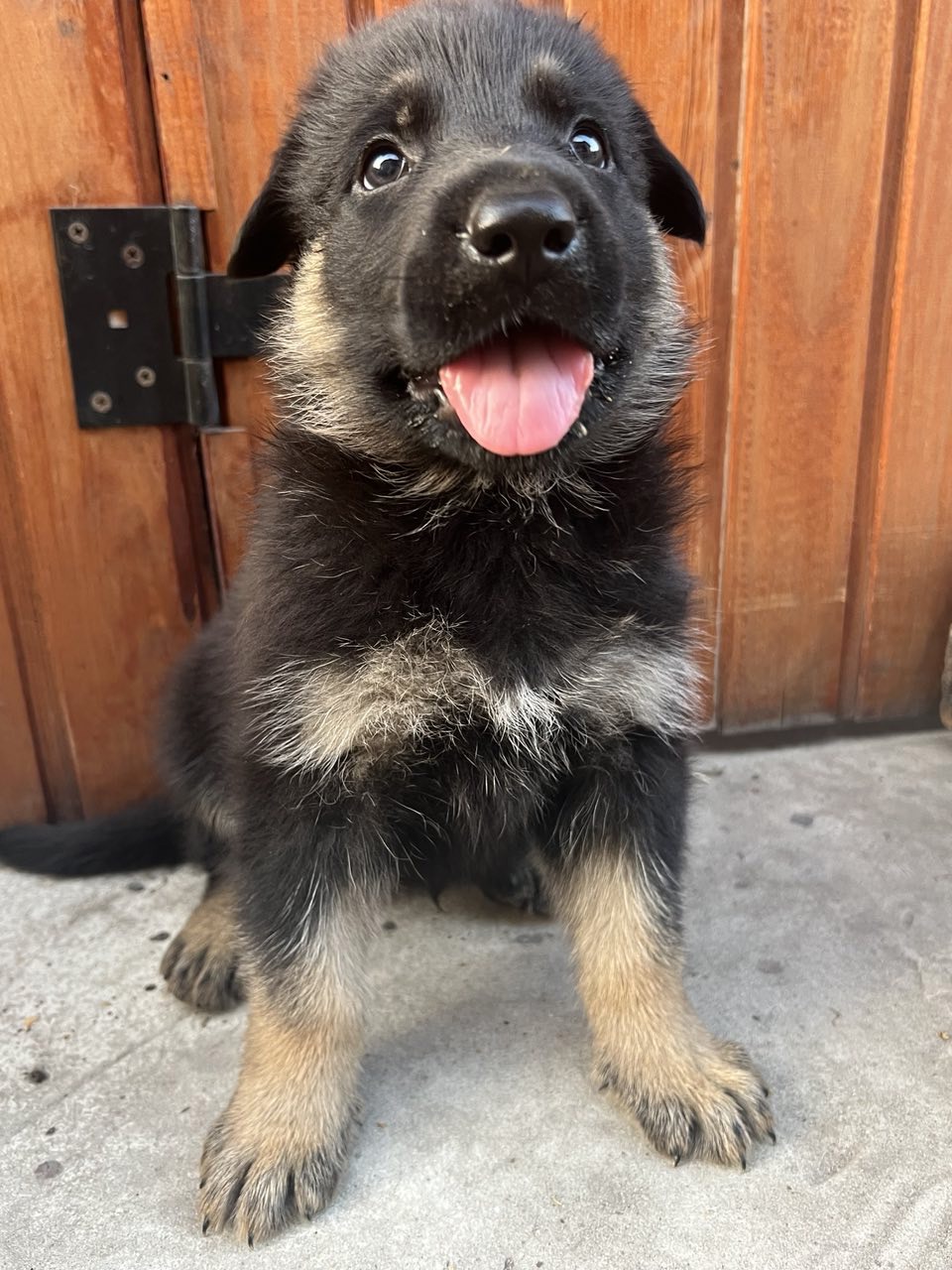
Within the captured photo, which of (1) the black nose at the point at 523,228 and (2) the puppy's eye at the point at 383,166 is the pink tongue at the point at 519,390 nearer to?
(1) the black nose at the point at 523,228

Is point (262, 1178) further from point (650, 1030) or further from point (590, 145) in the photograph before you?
point (590, 145)

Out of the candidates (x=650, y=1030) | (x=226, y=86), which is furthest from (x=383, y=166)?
(x=650, y=1030)

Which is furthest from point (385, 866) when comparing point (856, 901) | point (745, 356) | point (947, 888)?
point (745, 356)

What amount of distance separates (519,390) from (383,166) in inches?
22.7

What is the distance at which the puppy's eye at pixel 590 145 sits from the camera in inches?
67.0

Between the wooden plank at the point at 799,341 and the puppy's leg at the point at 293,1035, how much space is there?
1819 millimetres

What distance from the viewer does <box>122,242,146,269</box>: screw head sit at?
231 cm

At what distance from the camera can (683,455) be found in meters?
1.96

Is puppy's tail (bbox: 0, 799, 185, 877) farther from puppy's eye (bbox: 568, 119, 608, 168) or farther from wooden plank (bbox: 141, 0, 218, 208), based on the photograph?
puppy's eye (bbox: 568, 119, 608, 168)

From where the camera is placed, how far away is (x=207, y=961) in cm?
212

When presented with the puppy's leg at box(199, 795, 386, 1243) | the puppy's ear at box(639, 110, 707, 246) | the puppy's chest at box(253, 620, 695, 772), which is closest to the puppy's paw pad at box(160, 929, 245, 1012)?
the puppy's leg at box(199, 795, 386, 1243)

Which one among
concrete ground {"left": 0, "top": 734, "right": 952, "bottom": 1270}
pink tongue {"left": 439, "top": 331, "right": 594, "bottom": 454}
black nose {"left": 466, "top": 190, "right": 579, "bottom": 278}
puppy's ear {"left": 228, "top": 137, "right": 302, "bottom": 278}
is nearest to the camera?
black nose {"left": 466, "top": 190, "right": 579, "bottom": 278}

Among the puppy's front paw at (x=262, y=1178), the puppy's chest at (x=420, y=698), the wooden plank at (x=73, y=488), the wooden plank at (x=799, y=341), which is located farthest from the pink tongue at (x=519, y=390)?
the wooden plank at (x=799, y=341)

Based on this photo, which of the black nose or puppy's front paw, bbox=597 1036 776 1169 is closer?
the black nose
